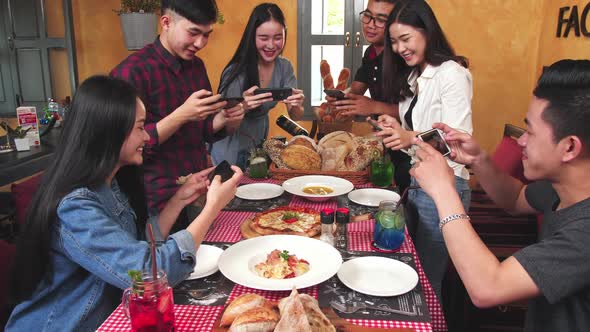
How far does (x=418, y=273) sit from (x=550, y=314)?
36cm

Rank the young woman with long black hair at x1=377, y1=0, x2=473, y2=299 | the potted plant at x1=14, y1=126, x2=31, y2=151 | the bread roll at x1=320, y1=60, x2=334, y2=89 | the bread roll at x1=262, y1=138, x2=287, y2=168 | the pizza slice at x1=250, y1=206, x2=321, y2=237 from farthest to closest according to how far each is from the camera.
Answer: the bread roll at x1=320, y1=60, x2=334, y2=89, the potted plant at x1=14, y1=126, x2=31, y2=151, the bread roll at x1=262, y1=138, x2=287, y2=168, the young woman with long black hair at x1=377, y1=0, x2=473, y2=299, the pizza slice at x1=250, y1=206, x2=321, y2=237

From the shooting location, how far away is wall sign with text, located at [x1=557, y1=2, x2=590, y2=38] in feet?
9.54

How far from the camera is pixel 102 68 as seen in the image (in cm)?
457

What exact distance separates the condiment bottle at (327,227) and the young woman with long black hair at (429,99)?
579 millimetres

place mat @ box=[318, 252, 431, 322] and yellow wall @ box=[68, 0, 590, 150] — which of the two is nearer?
place mat @ box=[318, 252, 431, 322]

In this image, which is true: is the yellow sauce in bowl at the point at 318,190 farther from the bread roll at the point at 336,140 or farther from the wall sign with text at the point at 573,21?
the wall sign with text at the point at 573,21

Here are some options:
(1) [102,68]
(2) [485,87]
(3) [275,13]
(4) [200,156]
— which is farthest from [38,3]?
(2) [485,87]

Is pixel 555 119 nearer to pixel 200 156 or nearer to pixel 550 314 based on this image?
pixel 550 314

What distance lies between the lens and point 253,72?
266 cm

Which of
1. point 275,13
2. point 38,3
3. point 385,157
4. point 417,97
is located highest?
point 38,3

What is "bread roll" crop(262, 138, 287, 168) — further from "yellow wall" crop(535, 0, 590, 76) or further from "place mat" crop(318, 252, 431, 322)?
"yellow wall" crop(535, 0, 590, 76)

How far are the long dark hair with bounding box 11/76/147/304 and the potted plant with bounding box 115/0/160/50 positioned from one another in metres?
3.02

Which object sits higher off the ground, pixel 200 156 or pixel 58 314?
pixel 200 156

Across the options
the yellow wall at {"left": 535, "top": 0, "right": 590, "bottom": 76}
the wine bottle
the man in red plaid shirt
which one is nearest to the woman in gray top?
the wine bottle
